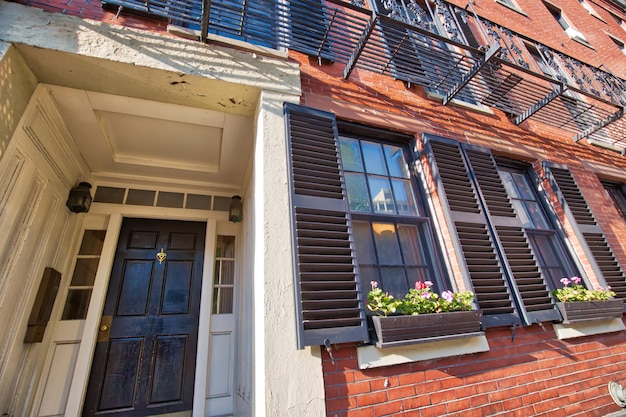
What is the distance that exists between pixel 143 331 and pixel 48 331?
0.85 m

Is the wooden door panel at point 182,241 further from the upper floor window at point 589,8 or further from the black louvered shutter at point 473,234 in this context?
the upper floor window at point 589,8

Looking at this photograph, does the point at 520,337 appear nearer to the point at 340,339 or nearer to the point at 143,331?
the point at 340,339

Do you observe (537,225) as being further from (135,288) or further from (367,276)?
(135,288)

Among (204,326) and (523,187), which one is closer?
(204,326)

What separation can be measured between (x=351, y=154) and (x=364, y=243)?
100cm

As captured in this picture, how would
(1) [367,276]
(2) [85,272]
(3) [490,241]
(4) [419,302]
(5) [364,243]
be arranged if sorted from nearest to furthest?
1. (4) [419,302]
2. (1) [367,276]
3. (5) [364,243]
4. (3) [490,241]
5. (2) [85,272]

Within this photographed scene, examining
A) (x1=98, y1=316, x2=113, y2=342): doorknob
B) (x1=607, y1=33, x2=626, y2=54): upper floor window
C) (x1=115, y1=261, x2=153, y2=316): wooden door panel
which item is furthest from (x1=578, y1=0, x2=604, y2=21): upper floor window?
(x1=98, y1=316, x2=113, y2=342): doorknob

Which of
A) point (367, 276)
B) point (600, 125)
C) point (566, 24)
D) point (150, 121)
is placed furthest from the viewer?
point (566, 24)


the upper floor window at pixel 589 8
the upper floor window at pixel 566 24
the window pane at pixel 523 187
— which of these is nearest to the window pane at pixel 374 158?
the window pane at pixel 523 187

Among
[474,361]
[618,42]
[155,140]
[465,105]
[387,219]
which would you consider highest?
[618,42]

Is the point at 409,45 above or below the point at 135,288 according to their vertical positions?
above

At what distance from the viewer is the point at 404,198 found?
2.86 m

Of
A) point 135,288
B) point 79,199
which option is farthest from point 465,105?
point 79,199

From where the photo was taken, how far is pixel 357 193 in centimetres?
267
